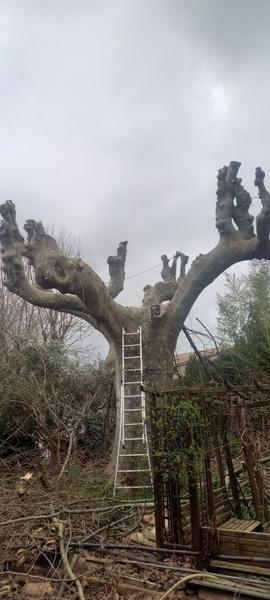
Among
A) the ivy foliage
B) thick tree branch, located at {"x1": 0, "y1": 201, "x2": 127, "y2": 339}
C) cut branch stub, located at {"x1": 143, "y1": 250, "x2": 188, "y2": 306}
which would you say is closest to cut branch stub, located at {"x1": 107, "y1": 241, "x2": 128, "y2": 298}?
cut branch stub, located at {"x1": 143, "y1": 250, "x2": 188, "y2": 306}

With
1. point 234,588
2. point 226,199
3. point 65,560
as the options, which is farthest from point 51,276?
point 234,588

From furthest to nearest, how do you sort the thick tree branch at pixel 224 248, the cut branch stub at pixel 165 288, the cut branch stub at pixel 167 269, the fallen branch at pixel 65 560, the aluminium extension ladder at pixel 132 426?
the cut branch stub at pixel 167 269 < the cut branch stub at pixel 165 288 < the thick tree branch at pixel 224 248 < the aluminium extension ladder at pixel 132 426 < the fallen branch at pixel 65 560

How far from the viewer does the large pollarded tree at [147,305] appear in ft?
27.5

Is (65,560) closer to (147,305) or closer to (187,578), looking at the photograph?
(187,578)

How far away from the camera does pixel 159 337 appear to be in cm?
905

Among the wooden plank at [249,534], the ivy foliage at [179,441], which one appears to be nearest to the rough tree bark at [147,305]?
the ivy foliage at [179,441]

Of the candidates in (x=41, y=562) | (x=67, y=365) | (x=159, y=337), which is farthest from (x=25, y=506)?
(x=67, y=365)

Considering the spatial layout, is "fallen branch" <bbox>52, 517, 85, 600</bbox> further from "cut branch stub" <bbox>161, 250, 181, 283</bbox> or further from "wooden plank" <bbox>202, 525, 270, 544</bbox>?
"cut branch stub" <bbox>161, 250, 181, 283</bbox>

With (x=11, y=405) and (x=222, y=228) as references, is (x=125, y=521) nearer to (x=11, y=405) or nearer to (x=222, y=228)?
(x=11, y=405)

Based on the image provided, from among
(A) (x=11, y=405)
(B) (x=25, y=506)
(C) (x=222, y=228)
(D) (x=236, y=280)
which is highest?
(D) (x=236, y=280)

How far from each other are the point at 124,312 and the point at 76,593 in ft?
18.7

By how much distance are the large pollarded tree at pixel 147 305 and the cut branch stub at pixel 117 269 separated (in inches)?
45.5

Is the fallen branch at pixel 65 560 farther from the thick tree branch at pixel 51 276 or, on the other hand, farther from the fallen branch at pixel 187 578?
the thick tree branch at pixel 51 276

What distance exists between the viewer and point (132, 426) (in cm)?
812
